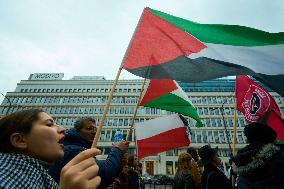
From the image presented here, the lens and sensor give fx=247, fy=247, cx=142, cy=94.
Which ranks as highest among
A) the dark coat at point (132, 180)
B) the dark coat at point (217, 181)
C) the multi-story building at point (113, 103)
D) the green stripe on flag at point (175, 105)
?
the multi-story building at point (113, 103)

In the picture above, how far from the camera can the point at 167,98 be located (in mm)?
4832

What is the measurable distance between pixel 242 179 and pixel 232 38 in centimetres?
179

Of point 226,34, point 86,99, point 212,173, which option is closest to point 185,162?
point 212,173

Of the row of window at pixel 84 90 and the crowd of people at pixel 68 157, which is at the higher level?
the row of window at pixel 84 90

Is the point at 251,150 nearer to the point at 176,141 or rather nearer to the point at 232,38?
the point at 232,38

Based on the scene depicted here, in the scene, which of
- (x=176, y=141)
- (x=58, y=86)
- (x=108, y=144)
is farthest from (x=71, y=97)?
(x=176, y=141)

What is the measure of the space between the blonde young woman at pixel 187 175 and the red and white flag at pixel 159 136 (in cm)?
105

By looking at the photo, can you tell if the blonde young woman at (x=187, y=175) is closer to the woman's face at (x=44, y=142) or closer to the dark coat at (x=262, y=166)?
the dark coat at (x=262, y=166)

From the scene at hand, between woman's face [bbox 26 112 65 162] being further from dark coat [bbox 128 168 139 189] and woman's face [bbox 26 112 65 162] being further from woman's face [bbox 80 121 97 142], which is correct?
dark coat [bbox 128 168 139 189]

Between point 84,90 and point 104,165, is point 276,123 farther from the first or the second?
point 84,90

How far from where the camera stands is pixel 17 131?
4.53 ft

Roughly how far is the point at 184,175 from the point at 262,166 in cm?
190

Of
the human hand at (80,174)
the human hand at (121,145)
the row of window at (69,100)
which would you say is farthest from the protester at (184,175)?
the row of window at (69,100)

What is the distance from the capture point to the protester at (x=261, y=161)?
2.38m
